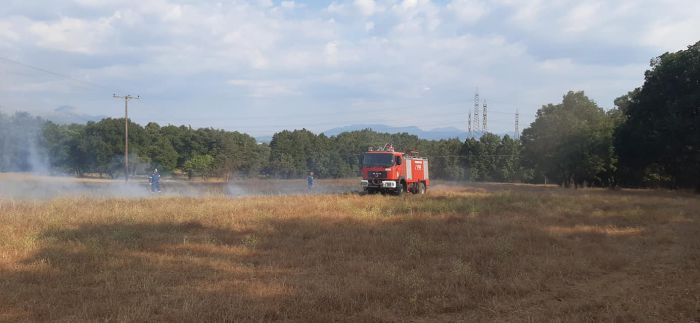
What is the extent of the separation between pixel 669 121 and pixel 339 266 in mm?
31071

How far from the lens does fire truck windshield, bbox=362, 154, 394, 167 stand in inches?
1128

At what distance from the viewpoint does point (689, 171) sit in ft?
120

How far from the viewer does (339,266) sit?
9.55 m

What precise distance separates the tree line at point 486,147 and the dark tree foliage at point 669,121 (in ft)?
0.24

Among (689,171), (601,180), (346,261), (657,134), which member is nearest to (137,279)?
(346,261)

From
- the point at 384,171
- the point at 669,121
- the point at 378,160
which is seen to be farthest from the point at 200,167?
the point at 669,121

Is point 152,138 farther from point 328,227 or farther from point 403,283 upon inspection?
point 403,283

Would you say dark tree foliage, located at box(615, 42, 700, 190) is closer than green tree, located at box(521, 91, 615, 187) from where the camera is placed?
Yes

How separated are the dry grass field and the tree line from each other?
644 inches

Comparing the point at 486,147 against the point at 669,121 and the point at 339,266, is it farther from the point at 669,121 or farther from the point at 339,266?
the point at 339,266

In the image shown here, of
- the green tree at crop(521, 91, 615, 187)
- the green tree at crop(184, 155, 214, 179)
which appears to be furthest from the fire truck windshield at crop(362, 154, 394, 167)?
the green tree at crop(184, 155, 214, 179)

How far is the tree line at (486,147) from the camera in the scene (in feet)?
110

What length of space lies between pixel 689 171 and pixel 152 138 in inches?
2471

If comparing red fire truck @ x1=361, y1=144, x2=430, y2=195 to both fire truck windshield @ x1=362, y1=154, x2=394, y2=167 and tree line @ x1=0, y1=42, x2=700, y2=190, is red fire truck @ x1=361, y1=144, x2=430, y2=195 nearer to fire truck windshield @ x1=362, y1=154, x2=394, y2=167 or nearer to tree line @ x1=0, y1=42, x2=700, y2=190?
fire truck windshield @ x1=362, y1=154, x2=394, y2=167
